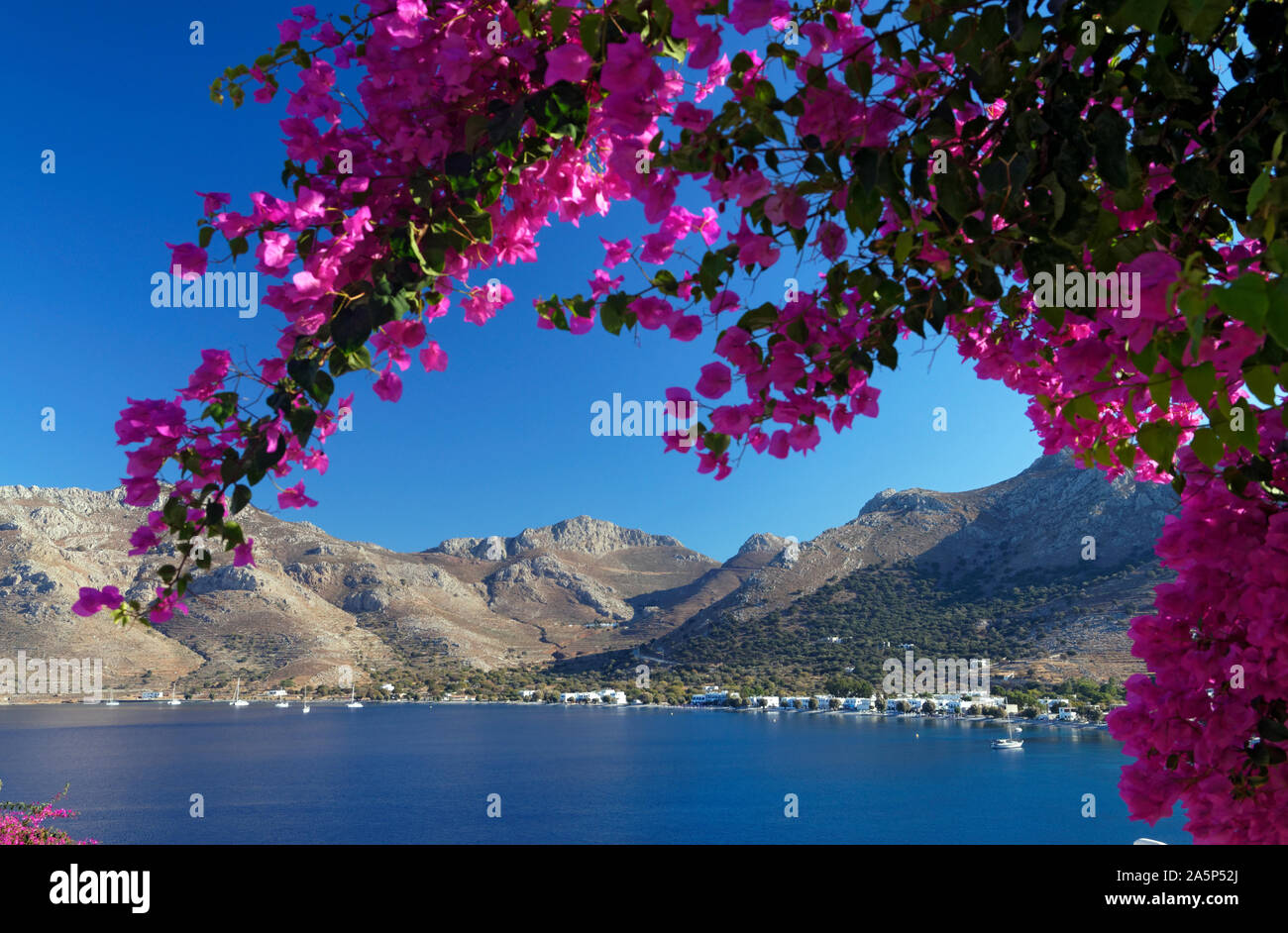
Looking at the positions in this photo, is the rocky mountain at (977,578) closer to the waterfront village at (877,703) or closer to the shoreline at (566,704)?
the waterfront village at (877,703)

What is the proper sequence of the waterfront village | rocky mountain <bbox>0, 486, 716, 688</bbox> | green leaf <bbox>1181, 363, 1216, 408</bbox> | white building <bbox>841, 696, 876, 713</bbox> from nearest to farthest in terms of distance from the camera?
green leaf <bbox>1181, 363, 1216, 408</bbox>, the waterfront village, white building <bbox>841, 696, 876, 713</bbox>, rocky mountain <bbox>0, 486, 716, 688</bbox>

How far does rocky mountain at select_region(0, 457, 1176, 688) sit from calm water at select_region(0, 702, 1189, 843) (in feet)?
32.5

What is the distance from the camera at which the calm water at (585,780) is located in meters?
50.1

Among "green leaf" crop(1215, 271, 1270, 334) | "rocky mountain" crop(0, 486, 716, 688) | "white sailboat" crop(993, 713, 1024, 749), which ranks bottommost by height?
"white sailboat" crop(993, 713, 1024, 749)

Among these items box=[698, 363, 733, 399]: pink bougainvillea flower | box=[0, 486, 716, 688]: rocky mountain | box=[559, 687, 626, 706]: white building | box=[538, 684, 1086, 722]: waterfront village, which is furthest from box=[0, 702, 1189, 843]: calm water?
box=[698, 363, 733, 399]: pink bougainvillea flower

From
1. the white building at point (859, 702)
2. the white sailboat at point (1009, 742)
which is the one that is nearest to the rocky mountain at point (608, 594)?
the white building at point (859, 702)

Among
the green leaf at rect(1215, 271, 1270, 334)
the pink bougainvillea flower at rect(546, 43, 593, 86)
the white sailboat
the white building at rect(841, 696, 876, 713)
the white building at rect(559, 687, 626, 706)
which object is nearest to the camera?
the green leaf at rect(1215, 271, 1270, 334)

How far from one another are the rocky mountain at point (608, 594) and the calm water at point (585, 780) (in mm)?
9907

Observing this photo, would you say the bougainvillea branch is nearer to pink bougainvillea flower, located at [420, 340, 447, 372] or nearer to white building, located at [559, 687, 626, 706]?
pink bougainvillea flower, located at [420, 340, 447, 372]

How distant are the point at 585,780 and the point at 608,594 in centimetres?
8824

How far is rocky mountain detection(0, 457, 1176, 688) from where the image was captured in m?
73.5

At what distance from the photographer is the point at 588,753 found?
3007 inches
